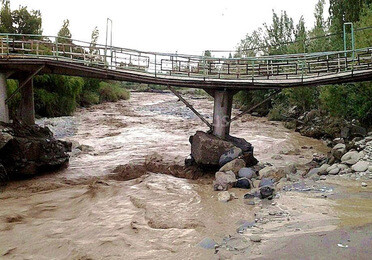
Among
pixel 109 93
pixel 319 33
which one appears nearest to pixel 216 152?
pixel 319 33

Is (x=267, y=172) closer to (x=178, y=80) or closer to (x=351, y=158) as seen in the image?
(x=351, y=158)

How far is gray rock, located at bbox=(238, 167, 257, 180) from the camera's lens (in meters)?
14.2

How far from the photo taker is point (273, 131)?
101 feet

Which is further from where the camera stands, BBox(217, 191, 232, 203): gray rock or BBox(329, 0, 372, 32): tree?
BBox(329, 0, 372, 32): tree

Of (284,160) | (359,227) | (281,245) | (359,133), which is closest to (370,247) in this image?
(359,227)

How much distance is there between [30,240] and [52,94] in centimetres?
3038

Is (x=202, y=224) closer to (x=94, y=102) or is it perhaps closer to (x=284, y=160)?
(x=284, y=160)

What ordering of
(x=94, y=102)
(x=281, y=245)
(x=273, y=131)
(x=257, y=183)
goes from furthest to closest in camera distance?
(x=94, y=102), (x=273, y=131), (x=257, y=183), (x=281, y=245)

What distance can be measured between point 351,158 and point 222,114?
6.47 metres

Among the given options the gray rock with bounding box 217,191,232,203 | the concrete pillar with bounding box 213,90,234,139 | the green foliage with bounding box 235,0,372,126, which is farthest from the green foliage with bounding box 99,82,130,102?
the gray rock with bounding box 217,191,232,203

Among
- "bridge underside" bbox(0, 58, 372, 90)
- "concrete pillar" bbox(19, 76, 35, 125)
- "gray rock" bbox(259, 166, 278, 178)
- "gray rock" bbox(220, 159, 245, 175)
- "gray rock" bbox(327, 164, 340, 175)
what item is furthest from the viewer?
"concrete pillar" bbox(19, 76, 35, 125)

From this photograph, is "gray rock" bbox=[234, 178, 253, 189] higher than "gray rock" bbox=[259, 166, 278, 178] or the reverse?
the reverse

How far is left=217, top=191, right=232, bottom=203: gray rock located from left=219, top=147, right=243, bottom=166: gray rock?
365 cm

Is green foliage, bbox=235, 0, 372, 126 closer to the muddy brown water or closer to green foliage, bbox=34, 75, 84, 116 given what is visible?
the muddy brown water
